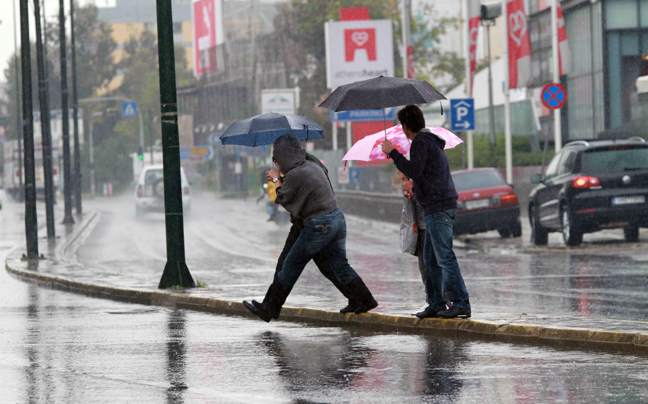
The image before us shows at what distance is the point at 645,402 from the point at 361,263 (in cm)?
1326

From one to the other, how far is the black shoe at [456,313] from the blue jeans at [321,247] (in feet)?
3.23

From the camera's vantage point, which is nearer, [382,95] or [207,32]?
[382,95]

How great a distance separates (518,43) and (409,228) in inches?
939

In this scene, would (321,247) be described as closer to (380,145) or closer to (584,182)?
(380,145)

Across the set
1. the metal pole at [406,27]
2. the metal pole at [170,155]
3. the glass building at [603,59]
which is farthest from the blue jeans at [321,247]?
the glass building at [603,59]

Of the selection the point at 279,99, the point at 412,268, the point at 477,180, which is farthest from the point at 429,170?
the point at 279,99

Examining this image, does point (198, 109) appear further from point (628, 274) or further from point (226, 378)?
point (226, 378)

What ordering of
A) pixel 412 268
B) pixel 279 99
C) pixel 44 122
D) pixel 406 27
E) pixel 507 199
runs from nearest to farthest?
pixel 412 268
pixel 507 199
pixel 44 122
pixel 406 27
pixel 279 99

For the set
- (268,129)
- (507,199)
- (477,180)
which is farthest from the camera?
(477,180)

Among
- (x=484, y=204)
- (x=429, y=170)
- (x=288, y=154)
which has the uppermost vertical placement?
(x=288, y=154)

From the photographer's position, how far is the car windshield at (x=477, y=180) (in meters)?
23.9

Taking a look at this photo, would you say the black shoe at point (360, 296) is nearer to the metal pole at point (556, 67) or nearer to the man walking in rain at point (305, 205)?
the man walking in rain at point (305, 205)

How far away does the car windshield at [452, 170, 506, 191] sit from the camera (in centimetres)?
2394

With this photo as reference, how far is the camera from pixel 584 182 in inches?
786
